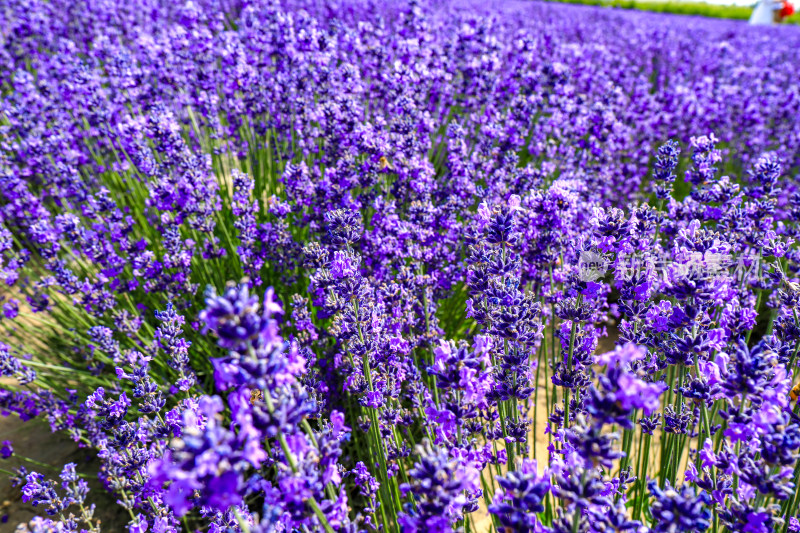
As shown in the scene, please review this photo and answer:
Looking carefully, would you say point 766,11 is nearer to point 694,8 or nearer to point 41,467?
point 694,8

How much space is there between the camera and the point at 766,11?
25.2 meters

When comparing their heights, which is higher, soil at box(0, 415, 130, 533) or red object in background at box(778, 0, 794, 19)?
red object in background at box(778, 0, 794, 19)

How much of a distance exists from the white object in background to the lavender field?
25.7 meters

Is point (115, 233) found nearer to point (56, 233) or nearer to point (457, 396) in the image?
point (56, 233)

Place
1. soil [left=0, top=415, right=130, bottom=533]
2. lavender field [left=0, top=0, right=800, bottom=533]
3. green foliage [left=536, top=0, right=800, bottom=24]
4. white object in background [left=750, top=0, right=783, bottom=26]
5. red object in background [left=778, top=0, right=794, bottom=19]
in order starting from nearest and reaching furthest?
lavender field [left=0, top=0, right=800, bottom=533] < soil [left=0, top=415, right=130, bottom=533] < white object in background [left=750, top=0, right=783, bottom=26] < red object in background [left=778, top=0, right=794, bottom=19] < green foliage [left=536, top=0, right=800, bottom=24]

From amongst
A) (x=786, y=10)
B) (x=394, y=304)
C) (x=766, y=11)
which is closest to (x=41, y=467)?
(x=394, y=304)

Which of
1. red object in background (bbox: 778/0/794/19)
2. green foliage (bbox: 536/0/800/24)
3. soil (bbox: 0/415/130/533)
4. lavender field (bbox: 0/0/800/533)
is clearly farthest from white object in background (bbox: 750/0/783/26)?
soil (bbox: 0/415/130/533)

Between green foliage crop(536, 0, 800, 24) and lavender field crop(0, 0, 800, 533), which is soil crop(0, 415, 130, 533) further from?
green foliage crop(536, 0, 800, 24)

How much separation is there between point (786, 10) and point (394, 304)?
38.4 metres

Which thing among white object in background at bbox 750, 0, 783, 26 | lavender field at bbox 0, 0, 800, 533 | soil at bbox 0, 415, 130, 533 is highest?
white object in background at bbox 750, 0, 783, 26

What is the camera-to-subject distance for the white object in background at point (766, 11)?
24.8 metres

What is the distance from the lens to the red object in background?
2723 centimetres

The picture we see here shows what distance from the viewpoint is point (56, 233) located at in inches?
136

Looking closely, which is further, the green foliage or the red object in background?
the green foliage
